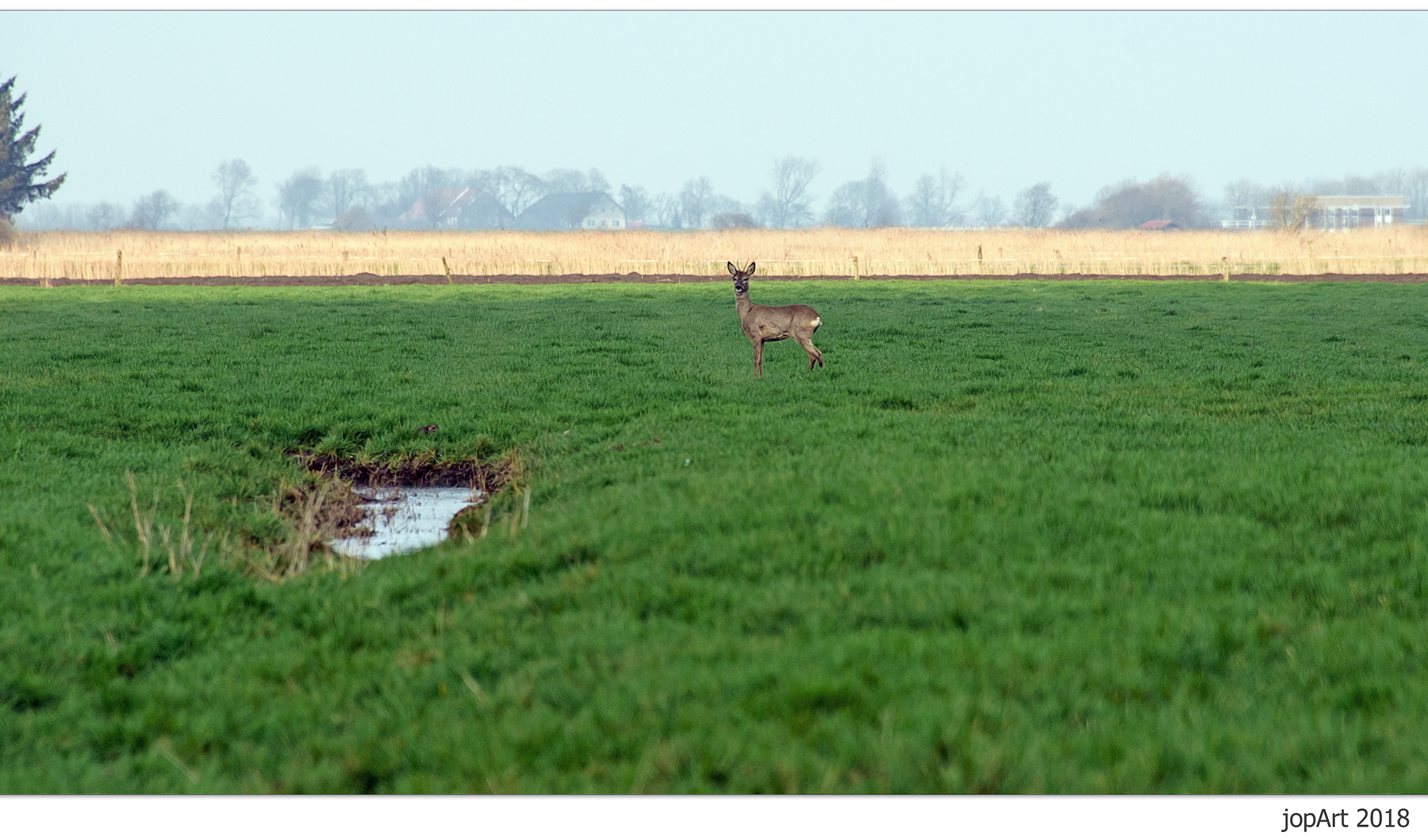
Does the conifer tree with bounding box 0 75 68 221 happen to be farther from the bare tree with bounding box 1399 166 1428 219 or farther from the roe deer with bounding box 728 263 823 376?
the bare tree with bounding box 1399 166 1428 219

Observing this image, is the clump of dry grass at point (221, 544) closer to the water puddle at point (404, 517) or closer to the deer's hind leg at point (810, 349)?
the water puddle at point (404, 517)

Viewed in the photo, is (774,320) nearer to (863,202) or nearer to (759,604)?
(759,604)

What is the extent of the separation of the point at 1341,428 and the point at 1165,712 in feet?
21.4

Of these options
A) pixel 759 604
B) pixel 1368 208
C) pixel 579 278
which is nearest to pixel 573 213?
pixel 579 278

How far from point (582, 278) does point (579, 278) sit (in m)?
0.12

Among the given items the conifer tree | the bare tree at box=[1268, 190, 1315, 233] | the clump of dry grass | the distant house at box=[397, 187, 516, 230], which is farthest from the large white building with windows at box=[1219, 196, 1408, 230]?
the clump of dry grass

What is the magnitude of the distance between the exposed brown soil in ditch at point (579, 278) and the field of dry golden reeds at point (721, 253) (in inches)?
43.0

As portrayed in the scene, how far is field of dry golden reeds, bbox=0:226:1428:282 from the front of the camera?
3681 centimetres

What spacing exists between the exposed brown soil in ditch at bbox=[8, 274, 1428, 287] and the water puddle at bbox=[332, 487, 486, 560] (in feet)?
81.7

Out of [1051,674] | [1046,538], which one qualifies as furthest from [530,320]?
[1051,674]

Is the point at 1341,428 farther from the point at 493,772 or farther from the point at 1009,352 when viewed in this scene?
the point at 493,772

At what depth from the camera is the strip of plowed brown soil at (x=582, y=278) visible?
32.7m

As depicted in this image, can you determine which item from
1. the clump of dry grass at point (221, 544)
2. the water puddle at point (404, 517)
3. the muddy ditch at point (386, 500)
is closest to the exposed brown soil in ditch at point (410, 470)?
the muddy ditch at point (386, 500)

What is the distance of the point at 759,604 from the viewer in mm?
4402
